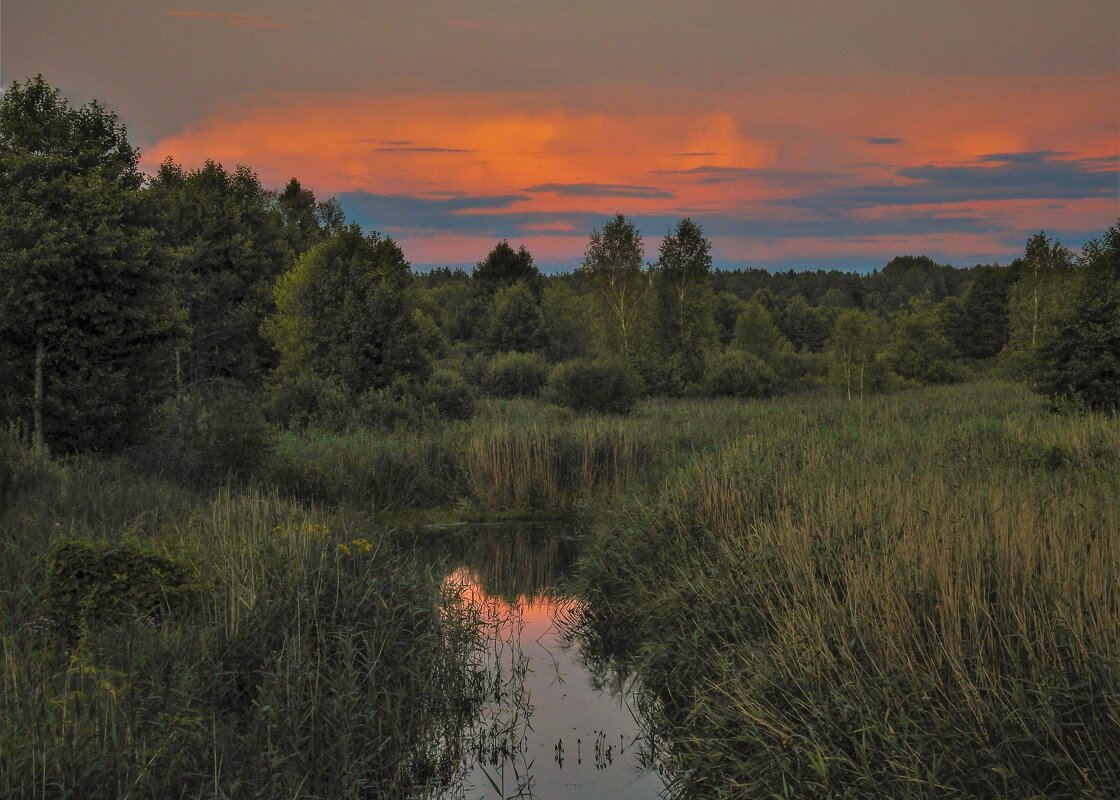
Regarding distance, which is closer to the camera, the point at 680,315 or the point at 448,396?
the point at 448,396

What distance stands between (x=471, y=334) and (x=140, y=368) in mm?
59843

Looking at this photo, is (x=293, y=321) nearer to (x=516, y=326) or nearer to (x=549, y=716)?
(x=549, y=716)

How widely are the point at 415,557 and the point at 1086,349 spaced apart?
22.1 meters

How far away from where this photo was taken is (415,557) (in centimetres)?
1177

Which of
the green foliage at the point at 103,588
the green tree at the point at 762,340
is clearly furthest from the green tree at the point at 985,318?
the green foliage at the point at 103,588

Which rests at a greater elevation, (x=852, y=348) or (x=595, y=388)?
(x=852, y=348)

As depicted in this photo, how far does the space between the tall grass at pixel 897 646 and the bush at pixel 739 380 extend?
40189 mm

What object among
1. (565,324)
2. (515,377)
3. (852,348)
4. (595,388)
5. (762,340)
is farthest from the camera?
(565,324)

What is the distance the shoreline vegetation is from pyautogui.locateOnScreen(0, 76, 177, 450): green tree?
2.7 inches

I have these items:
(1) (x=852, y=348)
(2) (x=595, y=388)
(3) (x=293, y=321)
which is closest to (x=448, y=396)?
(3) (x=293, y=321)

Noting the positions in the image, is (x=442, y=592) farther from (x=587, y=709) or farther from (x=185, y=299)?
(x=185, y=299)

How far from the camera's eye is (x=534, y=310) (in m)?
65.8

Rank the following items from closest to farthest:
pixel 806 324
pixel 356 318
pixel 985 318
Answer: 1. pixel 356 318
2. pixel 985 318
3. pixel 806 324

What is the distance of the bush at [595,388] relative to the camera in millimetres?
34781
